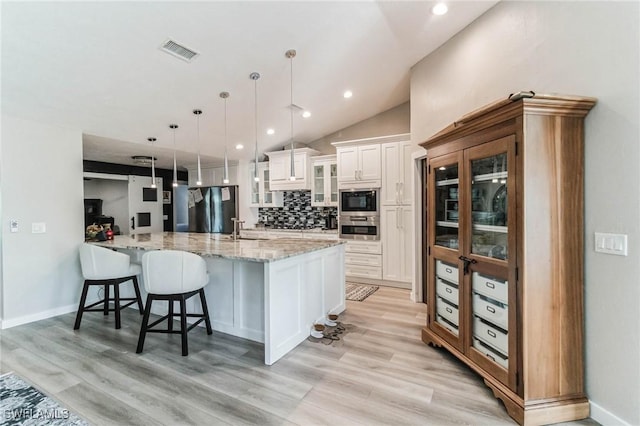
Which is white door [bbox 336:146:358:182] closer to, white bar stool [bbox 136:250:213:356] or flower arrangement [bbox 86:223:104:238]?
white bar stool [bbox 136:250:213:356]

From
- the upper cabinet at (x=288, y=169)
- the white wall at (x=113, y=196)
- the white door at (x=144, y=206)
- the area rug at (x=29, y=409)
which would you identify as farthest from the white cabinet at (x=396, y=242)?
the white wall at (x=113, y=196)

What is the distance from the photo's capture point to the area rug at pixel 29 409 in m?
1.93

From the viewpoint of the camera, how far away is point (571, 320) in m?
1.92

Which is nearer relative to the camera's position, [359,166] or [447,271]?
[447,271]

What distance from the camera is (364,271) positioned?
5.21 m

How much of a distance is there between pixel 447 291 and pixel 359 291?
219cm

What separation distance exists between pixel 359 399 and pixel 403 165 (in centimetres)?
353

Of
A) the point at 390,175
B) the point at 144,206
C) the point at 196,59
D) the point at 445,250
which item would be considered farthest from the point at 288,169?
the point at 445,250

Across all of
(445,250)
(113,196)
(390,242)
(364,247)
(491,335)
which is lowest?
(491,335)

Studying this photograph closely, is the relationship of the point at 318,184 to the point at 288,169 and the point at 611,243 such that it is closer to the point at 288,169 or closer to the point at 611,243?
the point at 288,169

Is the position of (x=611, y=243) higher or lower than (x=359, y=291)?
higher

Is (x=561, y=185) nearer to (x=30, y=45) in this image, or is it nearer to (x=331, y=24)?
(x=331, y=24)

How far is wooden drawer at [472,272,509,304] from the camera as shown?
2.06 m

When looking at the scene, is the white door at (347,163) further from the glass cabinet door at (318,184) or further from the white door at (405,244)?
the white door at (405,244)
